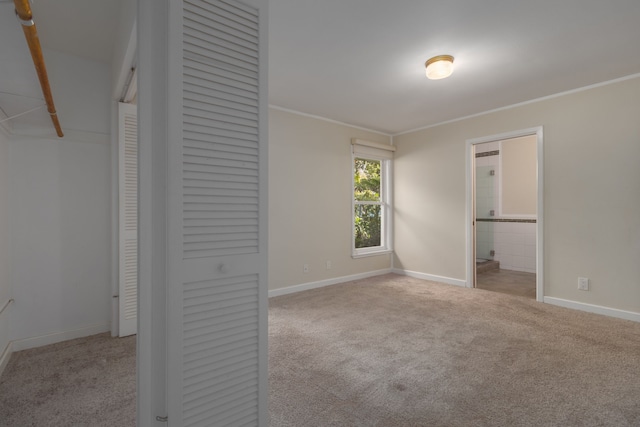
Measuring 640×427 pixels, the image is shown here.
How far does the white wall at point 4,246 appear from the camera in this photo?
2203mm

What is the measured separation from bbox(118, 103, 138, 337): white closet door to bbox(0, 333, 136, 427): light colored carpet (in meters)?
0.24

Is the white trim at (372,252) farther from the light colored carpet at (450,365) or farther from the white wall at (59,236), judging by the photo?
the white wall at (59,236)

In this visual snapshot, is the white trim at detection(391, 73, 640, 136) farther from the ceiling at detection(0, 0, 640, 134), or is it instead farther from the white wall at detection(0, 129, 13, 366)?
the white wall at detection(0, 129, 13, 366)

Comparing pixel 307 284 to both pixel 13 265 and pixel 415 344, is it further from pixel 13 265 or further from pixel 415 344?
pixel 13 265

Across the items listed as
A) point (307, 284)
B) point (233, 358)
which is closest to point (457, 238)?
point (307, 284)

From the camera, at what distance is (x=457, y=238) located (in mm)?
4477

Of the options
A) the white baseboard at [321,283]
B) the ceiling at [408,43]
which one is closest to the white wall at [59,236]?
the ceiling at [408,43]

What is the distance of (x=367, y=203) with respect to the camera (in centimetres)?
510

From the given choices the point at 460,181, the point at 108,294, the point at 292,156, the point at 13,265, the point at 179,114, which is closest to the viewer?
the point at 179,114

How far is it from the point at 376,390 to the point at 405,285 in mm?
2717

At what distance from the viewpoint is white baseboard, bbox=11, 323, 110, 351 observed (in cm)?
243

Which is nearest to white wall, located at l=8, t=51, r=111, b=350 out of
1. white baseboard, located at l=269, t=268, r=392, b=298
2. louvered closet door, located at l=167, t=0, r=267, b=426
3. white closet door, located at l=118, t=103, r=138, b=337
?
white closet door, located at l=118, t=103, r=138, b=337

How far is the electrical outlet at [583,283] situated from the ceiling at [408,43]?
2.09 metres

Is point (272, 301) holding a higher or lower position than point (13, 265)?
lower
